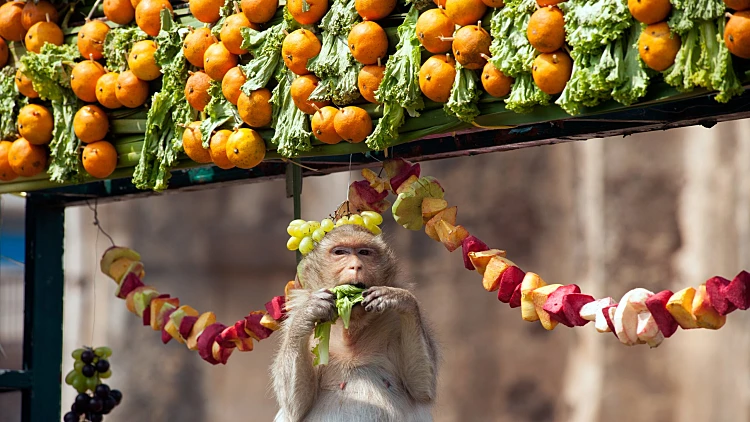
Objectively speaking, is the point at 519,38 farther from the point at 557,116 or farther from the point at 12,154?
the point at 12,154

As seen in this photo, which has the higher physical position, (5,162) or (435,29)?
(435,29)

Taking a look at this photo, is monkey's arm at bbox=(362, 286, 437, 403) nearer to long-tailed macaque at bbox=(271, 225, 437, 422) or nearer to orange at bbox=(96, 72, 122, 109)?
long-tailed macaque at bbox=(271, 225, 437, 422)

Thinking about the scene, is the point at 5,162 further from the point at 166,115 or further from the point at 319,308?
the point at 319,308

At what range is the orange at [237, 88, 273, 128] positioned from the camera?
506 centimetres

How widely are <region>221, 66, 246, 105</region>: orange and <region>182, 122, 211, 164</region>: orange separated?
283 millimetres

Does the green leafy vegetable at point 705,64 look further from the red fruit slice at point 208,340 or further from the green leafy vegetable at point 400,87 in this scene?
the red fruit slice at point 208,340

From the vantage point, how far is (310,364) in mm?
5152

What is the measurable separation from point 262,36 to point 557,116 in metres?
1.62

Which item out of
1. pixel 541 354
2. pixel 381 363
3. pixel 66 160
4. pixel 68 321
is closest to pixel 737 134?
pixel 541 354

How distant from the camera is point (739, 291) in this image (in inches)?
150

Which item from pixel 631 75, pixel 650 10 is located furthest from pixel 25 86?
pixel 650 10

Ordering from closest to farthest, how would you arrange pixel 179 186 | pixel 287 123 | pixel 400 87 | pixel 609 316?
pixel 609 316
pixel 400 87
pixel 287 123
pixel 179 186

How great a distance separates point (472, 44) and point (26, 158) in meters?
2.89

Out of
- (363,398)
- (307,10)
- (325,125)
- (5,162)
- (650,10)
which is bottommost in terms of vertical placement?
(363,398)
